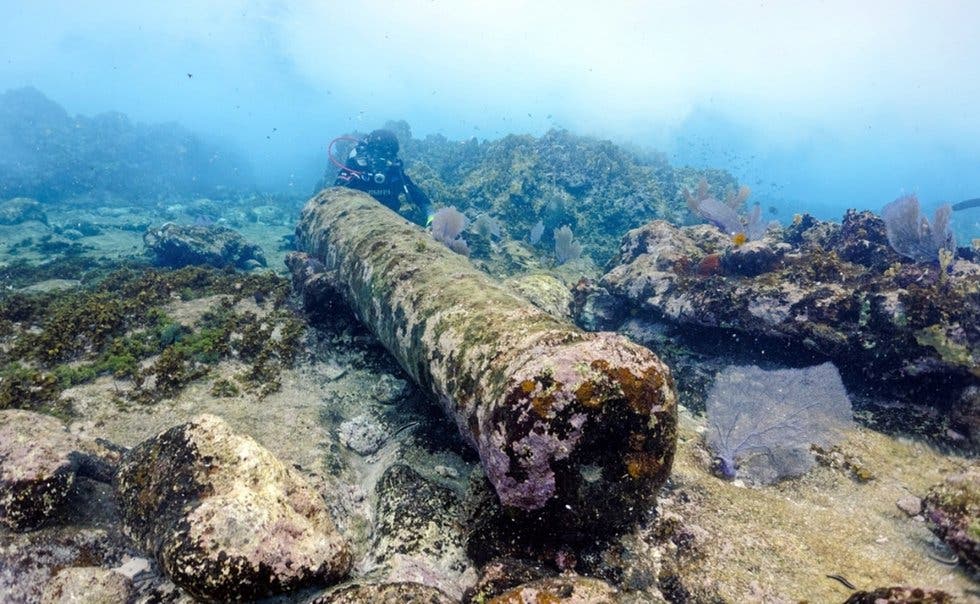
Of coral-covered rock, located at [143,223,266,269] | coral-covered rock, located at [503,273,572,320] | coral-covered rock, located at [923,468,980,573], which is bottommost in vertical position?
coral-covered rock, located at [143,223,266,269]

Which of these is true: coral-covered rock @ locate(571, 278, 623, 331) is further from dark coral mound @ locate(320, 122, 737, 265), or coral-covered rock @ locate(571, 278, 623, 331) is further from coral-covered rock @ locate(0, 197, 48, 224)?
coral-covered rock @ locate(0, 197, 48, 224)

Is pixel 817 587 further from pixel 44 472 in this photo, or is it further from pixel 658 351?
pixel 44 472

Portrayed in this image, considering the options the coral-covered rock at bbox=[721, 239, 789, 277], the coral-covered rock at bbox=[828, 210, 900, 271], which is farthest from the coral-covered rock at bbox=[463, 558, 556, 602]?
the coral-covered rock at bbox=[828, 210, 900, 271]

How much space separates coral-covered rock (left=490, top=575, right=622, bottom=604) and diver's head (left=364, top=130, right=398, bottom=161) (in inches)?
561

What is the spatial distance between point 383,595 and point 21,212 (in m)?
27.2

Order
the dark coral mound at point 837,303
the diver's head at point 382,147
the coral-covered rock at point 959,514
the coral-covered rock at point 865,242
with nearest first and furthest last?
the coral-covered rock at point 959,514 → the dark coral mound at point 837,303 → the coral-covered rock at point 865,242 → the diver's head at point 382,147

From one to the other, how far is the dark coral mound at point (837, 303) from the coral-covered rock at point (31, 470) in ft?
25.6

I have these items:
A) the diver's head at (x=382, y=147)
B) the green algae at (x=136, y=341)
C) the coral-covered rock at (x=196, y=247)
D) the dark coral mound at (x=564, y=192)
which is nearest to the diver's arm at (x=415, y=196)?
the diver's head at (x=382, y=147)

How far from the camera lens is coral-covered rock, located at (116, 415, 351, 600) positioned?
2.61 meters

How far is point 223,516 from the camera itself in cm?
273

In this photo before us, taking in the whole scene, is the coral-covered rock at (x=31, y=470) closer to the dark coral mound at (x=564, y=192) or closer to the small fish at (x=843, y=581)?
the small fish at (x=843, y=581)

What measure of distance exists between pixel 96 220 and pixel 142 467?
2547 cm

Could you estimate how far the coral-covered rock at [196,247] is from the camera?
12.8 metres

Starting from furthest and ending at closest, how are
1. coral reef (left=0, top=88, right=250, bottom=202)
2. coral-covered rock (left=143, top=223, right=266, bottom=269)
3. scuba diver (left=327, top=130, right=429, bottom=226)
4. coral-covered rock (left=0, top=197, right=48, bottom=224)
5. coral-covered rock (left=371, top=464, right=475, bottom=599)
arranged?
coral reef (left=0, top=88, right=250, bottom=202)
coral-covered rock (left=0, top=197, right=48, bottom=224)
scuba diver (left=327, top=130, right=429, bottom=226)
coral-covered rock (left=143, top=223, right=266, bottom=269)
coral-covered rock (left=371, top=464, right=475, bottom=599)
